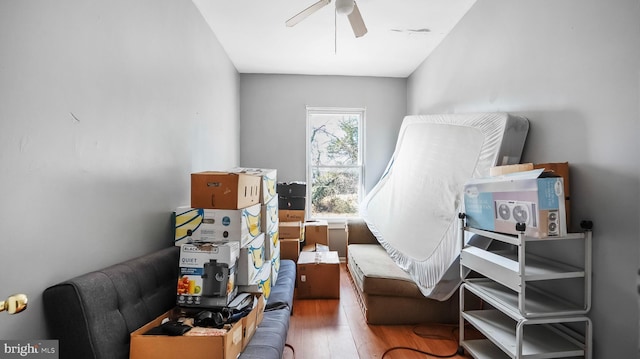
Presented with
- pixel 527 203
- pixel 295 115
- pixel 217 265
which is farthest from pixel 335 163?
pixel 527 203

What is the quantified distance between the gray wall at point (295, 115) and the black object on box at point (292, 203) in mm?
639

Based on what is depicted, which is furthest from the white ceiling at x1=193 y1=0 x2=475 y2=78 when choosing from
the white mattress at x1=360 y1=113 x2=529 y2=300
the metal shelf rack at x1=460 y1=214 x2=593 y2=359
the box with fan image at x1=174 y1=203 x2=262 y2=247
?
the metal shelf rack at x1=460 y1=214 x2=593 y2=359

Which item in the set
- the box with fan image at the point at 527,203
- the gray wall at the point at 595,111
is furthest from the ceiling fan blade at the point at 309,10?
the box with fan image at the point at 527,203

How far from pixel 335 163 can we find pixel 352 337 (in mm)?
2693

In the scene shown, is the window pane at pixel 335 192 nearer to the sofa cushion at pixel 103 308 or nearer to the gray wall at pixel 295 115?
the gray wall at pixel 295 115

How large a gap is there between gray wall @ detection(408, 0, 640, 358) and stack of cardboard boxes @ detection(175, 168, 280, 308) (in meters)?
1.86

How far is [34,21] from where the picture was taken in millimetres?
1084

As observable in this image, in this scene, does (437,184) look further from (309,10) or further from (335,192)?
(335,192)

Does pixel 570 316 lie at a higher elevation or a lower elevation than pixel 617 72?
lower

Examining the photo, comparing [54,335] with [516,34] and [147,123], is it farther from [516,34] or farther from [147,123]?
[516,34]

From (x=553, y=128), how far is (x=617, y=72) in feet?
1.42

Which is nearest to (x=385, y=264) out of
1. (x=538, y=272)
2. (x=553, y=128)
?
(x=538, y=272)

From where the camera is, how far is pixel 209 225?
1846mm

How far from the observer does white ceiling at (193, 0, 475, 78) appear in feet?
8.86
